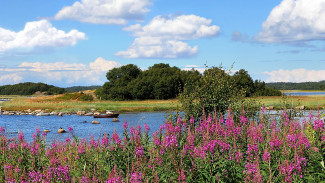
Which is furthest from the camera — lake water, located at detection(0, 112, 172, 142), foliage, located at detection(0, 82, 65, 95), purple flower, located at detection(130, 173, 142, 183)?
foliage, located at detection(0, 82, 65, 95)

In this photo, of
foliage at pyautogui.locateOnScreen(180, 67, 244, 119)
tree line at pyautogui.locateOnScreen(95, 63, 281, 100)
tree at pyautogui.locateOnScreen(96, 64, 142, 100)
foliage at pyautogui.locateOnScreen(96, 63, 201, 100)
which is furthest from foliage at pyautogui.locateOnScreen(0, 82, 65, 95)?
foliage at pyautogui.locateOnScreen(180, 67, 244, 119)

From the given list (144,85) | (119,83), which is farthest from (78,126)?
(119,83)

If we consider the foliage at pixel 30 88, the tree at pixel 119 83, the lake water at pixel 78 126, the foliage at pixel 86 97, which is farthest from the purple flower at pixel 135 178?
the foliage at pixel 30 88

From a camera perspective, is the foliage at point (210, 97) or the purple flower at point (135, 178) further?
the foliage at point (210, 97)

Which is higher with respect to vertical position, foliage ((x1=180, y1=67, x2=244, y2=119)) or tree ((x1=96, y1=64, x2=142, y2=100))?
tree ((x1=96, y1=64, x2=142, y2=100))

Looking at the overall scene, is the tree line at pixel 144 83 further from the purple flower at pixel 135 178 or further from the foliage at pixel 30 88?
the foliage at pixel 30 88

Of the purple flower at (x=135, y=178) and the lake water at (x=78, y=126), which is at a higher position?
the purple flower at (x=135, y=178)

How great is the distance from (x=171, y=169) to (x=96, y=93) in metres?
91.6

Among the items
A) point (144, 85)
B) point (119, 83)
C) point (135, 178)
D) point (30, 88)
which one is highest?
point (30, 88)

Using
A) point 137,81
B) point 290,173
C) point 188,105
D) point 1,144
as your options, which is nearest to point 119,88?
point 137,81

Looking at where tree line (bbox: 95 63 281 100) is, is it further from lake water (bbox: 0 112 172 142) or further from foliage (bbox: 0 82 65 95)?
foliage (bbox: 0 82 65 95)

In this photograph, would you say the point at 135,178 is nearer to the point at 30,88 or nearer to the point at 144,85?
the point at 144,85

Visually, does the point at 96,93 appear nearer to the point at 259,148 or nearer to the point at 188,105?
the point at 188,105

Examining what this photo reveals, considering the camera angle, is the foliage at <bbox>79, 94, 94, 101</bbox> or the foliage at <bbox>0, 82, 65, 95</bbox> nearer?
the foliage at <bbox>79, 94, 94, 101</bbox>
